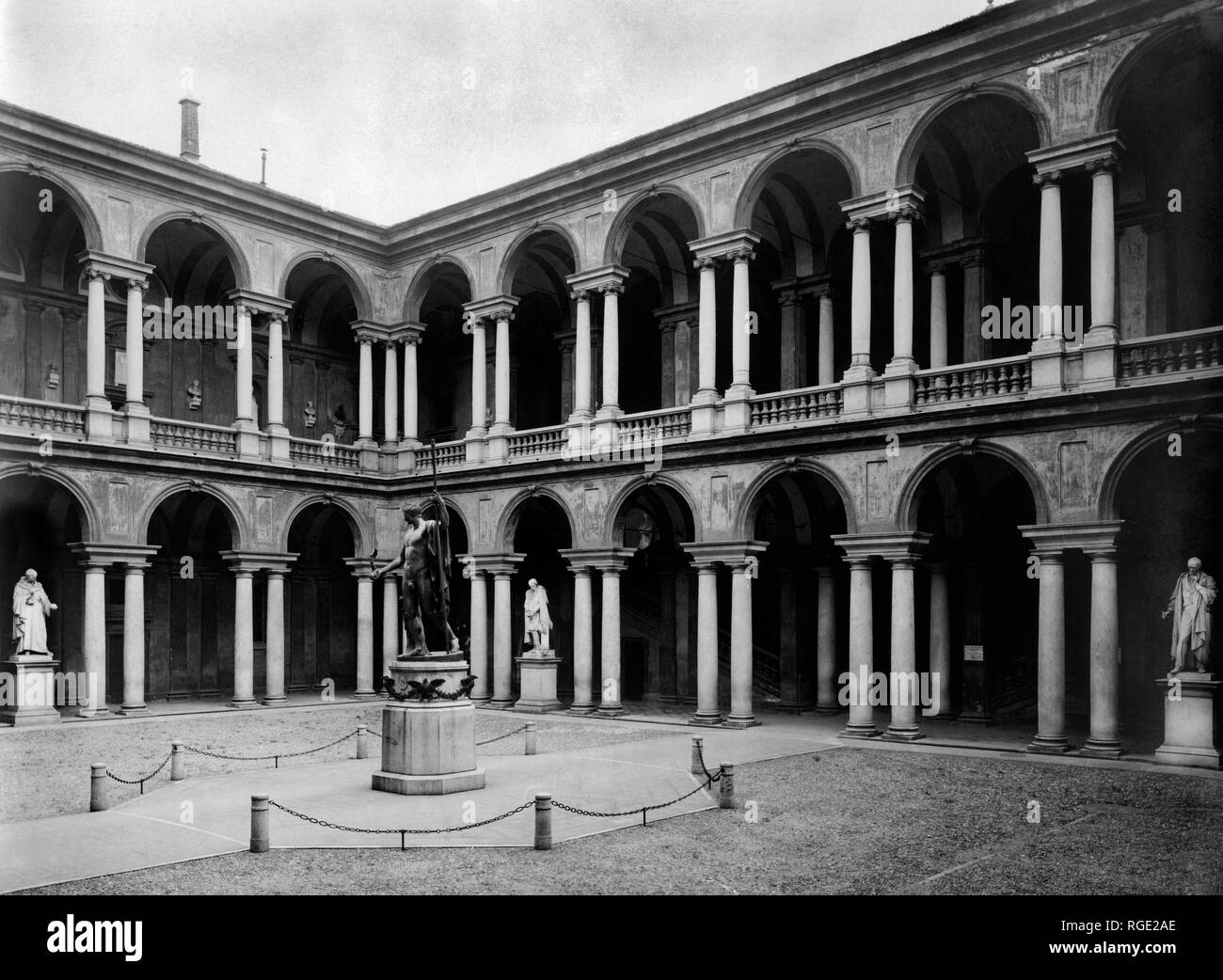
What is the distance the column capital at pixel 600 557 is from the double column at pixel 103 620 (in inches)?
403

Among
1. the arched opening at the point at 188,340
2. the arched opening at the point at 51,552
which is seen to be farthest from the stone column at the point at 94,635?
the arched opening at the point at 188,340

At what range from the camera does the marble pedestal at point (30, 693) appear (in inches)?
961

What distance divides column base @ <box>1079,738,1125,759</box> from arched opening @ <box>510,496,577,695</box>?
54.1 ft

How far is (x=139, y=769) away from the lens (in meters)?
18.1

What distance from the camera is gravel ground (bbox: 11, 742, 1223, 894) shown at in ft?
34.5

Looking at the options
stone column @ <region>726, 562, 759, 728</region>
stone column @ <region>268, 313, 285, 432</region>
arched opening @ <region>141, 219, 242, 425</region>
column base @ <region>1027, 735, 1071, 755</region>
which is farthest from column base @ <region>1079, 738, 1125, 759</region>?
arched opening @ <region>141, 219, 242, 425</region>

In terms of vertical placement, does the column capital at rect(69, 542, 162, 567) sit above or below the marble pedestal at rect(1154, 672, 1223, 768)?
above

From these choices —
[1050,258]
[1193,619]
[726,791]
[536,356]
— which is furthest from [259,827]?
[536,356]

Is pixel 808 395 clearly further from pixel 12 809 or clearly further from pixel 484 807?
pixel 12 809

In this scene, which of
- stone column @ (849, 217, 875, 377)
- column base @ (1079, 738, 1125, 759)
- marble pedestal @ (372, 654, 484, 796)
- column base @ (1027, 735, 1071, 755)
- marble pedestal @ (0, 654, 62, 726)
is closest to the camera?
marble pedestal @ (372, 654, 484, 796)

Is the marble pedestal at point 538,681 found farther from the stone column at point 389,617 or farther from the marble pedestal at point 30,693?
the marble pedestal at point 30,693

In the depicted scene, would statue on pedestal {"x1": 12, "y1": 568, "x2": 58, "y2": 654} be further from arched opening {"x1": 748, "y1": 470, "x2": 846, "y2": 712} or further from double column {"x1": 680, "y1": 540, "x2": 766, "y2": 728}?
arched opening {"x1": 748, "y1": 470, "x2": 846, "y2": 712}
